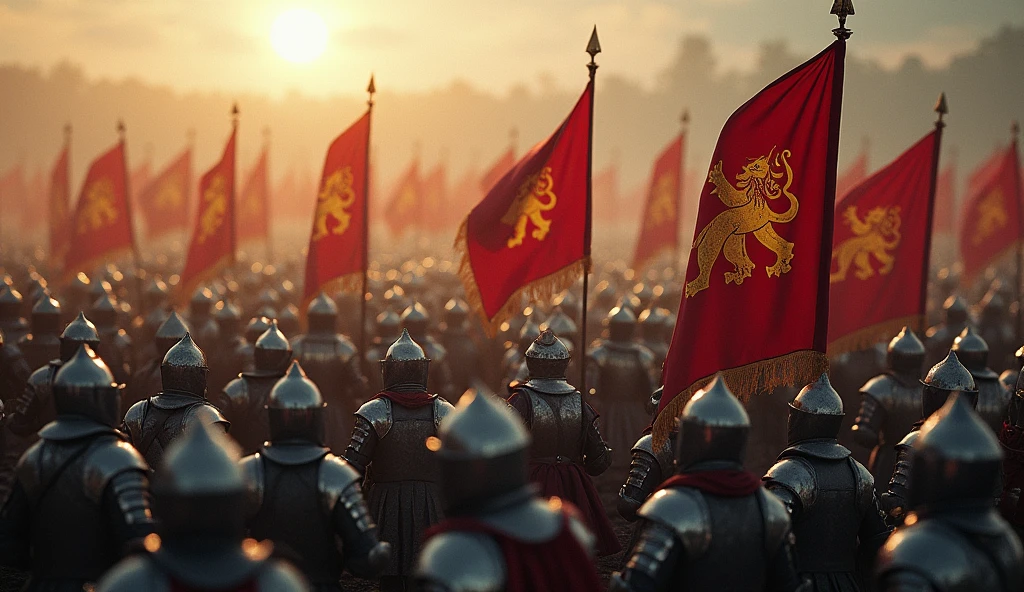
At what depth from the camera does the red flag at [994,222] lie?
17.3 meters

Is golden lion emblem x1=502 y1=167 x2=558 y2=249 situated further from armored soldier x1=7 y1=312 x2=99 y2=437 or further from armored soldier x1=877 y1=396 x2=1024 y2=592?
armored soldier x1=877 y1=396 x2=1024 y2=592

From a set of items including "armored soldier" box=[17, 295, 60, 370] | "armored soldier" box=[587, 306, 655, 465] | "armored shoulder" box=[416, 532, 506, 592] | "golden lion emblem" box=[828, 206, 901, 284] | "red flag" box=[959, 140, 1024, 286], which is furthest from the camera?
"red flag" box=[959, 140, 1024, 286]

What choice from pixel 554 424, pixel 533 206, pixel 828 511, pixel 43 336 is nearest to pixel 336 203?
pixel 43 336

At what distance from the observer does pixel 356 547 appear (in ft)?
14.6

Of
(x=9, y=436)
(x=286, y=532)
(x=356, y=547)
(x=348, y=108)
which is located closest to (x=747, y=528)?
(x=356, y=547)

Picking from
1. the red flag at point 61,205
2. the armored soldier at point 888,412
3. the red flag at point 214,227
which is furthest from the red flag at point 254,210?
the armored soldier at point 888,412

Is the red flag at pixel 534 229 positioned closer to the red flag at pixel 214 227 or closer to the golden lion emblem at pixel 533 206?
the golden lion emblem at pixel 533 206

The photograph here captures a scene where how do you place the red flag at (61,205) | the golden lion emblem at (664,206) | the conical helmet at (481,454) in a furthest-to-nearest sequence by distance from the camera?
the red flag at (61,205), the golden lion emblem at (664,206), the conical helmet at (481,454)

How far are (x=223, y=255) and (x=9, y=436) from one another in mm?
4253

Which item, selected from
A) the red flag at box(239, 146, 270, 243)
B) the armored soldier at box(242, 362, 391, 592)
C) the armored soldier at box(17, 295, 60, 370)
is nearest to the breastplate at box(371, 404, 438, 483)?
the armored soldier at box(242, 362, 391, 592)

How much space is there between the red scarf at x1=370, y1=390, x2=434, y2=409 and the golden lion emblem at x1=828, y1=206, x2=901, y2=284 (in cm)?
519

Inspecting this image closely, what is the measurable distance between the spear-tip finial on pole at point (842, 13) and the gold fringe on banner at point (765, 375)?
80.4 inches

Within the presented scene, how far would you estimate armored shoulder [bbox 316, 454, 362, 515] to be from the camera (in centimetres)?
452

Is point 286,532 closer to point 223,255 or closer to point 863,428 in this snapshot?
point 863,428
